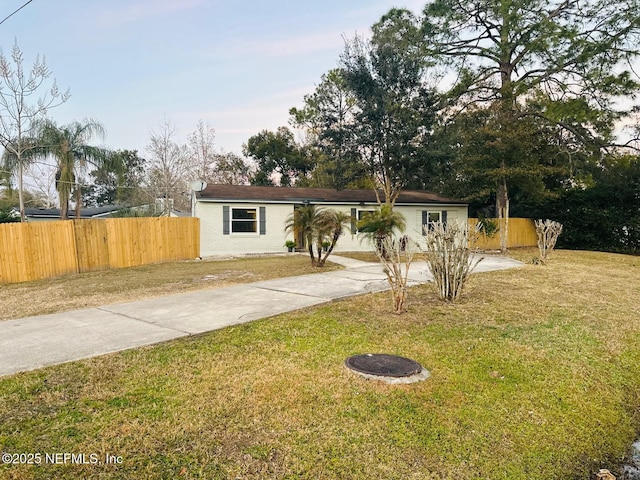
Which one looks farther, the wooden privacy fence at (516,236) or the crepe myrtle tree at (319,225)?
the wooden privacy fence at (516,236)

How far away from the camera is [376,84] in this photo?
14797 mm

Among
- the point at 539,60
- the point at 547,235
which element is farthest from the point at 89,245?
the point at 539,60

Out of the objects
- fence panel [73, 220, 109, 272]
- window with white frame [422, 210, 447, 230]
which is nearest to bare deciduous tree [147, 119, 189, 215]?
fence panel [73, 220, 109, 272]

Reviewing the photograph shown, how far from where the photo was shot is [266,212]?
50.9 feet

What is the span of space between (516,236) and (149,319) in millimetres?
18098

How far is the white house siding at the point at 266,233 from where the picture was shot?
14.6 meters

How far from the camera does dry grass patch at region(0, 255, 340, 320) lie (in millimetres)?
6355

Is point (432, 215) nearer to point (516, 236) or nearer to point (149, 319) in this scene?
point (516, 236)

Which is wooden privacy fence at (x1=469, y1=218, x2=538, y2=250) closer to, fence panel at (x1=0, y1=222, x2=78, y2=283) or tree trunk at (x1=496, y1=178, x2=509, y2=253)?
tree trunk at (x1=496, y1=178, x2=509, y2=253)

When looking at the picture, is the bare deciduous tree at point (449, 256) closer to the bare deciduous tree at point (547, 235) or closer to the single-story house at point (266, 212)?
the bare deciduous tree at point (547, 235)

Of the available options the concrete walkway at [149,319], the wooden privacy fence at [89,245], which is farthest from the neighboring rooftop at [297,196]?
the concrete walkway at [149,319]

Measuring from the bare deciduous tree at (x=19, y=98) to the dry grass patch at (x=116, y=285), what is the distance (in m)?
5.69

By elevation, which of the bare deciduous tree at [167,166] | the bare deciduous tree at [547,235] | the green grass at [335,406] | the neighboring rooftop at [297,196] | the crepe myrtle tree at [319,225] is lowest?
the green grass at [335,406]

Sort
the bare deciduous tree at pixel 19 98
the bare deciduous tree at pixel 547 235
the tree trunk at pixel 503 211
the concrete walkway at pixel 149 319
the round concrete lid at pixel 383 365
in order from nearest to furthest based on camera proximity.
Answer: the round concrete lid at pixel 383 365 → the concrete walkway at pixel 149 319 → the bare deciduous tree at pixel 547 235 → the bare deciduous tree at pixel 19 98 → the tree trunk at pixel 503 211
